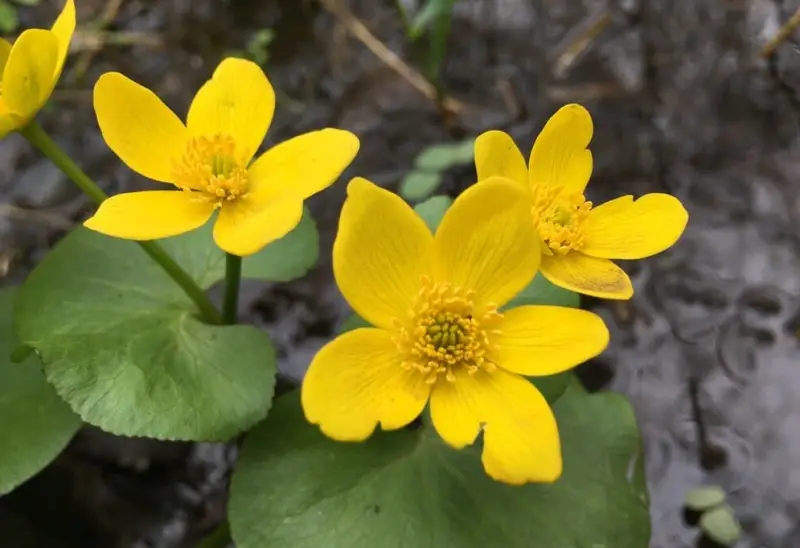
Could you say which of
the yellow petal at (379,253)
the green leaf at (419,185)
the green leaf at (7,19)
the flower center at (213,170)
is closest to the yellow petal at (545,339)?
the yellow petal at (379,253)

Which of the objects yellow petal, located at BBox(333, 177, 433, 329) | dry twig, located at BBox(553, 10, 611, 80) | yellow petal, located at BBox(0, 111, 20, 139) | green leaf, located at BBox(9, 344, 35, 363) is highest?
yellow petal, located at BBox(0, 111, 20, 139)

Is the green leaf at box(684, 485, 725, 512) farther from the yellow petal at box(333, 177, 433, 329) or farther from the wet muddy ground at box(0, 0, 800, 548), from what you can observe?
the yellow petal at box(333, 177, 433, 329)

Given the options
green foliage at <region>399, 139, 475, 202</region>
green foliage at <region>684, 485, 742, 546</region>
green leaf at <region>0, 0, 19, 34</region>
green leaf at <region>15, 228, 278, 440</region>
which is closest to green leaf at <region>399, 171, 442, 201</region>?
green foliage at <region>399, 139, 475, 202</region>

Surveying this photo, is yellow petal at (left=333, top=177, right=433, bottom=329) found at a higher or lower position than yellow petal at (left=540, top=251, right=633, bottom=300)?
higher

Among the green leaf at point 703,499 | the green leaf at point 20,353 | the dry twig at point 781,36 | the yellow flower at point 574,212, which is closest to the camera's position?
the yellow flower at point 574,212

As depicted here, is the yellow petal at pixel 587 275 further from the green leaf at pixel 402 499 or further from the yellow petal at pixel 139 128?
the yellow petal at pixel 139 128

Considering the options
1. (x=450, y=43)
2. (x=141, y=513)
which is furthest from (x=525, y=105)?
(x=141, y=513)

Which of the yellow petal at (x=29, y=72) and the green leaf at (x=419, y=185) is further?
the green leaf at (x=419, y=185)
